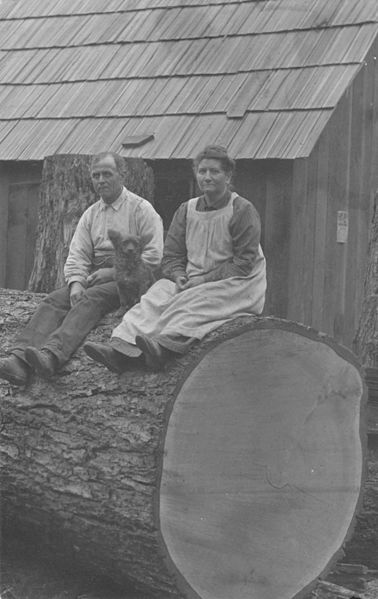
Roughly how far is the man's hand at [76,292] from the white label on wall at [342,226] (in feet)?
19.5

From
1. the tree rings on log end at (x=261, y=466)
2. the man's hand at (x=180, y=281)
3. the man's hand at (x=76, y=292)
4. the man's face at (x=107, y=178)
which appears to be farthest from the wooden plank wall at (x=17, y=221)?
the tree rings on log end at (x=261, y=466)

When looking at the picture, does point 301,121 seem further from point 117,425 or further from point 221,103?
point 117,425

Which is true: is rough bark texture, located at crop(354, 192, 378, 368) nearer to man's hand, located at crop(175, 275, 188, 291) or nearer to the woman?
the woman

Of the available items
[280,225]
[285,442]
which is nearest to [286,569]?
[285,442]

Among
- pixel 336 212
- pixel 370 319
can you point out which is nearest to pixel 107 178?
pixel 370 319

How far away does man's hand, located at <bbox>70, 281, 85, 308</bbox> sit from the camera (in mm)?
7312

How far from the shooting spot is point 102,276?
291 inches

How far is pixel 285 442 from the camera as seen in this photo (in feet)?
21.6

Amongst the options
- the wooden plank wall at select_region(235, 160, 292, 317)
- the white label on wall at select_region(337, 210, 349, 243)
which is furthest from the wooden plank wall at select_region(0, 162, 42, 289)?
the white label on wall at select_region(337, 210, 349, 243)

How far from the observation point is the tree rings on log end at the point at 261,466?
6184mm

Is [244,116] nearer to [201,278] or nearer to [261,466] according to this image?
[201,278]

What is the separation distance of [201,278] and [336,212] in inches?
248

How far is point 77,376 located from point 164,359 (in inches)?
28.7

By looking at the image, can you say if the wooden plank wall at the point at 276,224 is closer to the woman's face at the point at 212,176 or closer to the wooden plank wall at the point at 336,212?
the wooden plank wall at the point at 336,212
